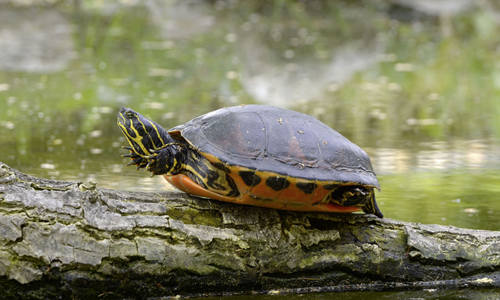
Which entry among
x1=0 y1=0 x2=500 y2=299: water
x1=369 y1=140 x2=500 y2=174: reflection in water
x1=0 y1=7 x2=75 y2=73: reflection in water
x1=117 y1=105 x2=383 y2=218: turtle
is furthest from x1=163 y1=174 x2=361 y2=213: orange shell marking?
x1=0 y1=7 x2=75 y2=73: reflection in water

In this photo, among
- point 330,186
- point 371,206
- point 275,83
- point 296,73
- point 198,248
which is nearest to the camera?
point 198,248

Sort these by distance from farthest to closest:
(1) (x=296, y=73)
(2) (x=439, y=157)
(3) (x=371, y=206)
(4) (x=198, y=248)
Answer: (1) (x=296, y=73) < (2) (x=439, y=157) < (3) (x=371, y=206) < (4) (x=198, y=248)

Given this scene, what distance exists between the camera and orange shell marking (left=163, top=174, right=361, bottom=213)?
2598mm

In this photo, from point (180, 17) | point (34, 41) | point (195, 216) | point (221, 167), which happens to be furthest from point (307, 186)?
point (180, 17)

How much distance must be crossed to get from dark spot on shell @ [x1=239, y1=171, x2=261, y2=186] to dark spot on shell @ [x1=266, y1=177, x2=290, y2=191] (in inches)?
1.7

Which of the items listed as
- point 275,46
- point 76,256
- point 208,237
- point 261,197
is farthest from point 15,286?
point 275,46

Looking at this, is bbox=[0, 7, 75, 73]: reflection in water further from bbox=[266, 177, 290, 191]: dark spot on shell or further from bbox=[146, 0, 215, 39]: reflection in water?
bbox=[266, 177, 290, 191]: dark spot on shell

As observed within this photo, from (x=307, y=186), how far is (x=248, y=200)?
239mm

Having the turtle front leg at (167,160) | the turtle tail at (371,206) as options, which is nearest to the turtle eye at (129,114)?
the turtle front leg at (167,160)

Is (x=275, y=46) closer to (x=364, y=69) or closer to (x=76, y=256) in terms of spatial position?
(x=364, y=69)

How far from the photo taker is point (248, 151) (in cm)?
260

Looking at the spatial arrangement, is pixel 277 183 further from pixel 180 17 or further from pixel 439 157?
pixel 180 17

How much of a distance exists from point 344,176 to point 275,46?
8336 mm

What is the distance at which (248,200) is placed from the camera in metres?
2.60
